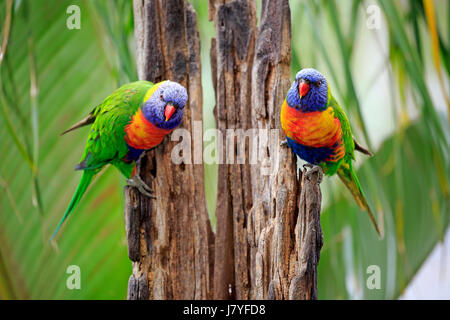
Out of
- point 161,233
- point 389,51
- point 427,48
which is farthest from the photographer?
point 427,48

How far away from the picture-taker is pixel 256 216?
1084 mm

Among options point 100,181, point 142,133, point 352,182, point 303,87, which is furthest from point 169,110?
point 100,181

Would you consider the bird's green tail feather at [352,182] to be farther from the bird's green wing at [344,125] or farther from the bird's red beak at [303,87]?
the bird's red beak at [303,87]

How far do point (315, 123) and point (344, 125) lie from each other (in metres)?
0.12

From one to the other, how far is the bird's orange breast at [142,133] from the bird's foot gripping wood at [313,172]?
0.41 metres

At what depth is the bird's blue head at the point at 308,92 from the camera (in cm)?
95

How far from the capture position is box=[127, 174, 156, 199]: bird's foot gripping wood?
45.1 inches

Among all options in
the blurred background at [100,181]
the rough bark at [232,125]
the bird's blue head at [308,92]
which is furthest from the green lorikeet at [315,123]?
the blurred background at [100,181]

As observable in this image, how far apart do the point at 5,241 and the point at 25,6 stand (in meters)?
0.99

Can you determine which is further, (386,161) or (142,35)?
(386,161)

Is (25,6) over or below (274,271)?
over

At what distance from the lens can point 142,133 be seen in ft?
3.67

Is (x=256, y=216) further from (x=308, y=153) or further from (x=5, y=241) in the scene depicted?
(x=5, y=241)
